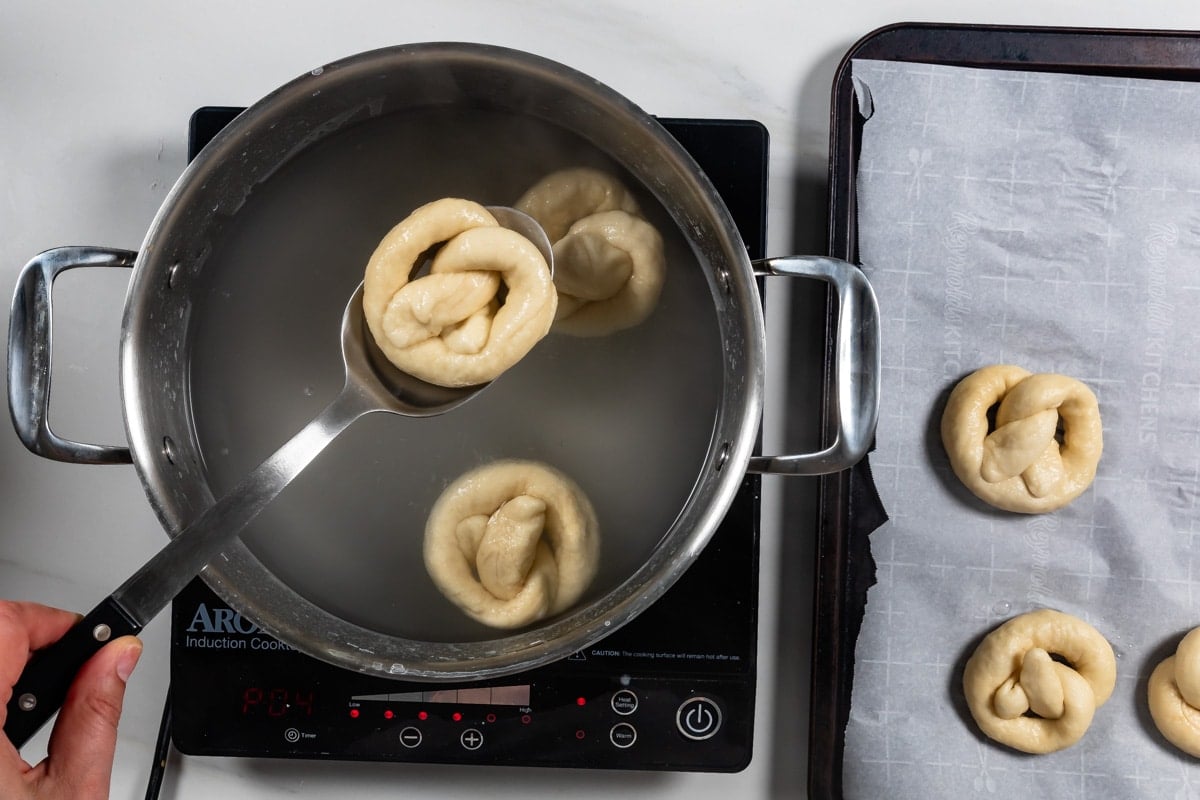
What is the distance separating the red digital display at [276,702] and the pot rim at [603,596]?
0.13 meters

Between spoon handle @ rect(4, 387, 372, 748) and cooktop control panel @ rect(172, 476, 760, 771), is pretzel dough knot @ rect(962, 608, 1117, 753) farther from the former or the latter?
spoon handle @ rect(4, 387, 372, 748)

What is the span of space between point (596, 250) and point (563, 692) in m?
0.36

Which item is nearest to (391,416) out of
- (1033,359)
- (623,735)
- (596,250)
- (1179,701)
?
(596,250)

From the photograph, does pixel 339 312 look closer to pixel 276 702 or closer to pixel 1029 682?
pixel 276 702

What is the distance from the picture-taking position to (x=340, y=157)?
2.29 feet

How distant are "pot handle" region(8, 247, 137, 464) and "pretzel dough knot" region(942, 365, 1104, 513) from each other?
64cm

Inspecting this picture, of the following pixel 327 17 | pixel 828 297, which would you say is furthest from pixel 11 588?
pixel 828 297

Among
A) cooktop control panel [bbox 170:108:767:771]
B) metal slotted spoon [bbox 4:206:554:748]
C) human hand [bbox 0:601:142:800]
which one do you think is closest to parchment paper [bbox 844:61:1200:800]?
cooktop control panel [bbox 170:108:767:771]

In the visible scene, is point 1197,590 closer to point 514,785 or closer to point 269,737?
point 514,785

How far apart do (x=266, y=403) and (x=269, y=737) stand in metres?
0.27

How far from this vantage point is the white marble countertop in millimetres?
815

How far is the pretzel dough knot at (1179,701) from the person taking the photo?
743 millimetres

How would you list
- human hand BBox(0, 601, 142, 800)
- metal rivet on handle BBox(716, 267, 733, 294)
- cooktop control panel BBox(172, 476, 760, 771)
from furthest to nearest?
cooktop control panel BBox(172, 476, 760, 771), metal rivet on handle BBox(716, 267, 733, 294), human hand BBox(0, 601, 142, 800)

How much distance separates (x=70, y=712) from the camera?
0.52 meters
